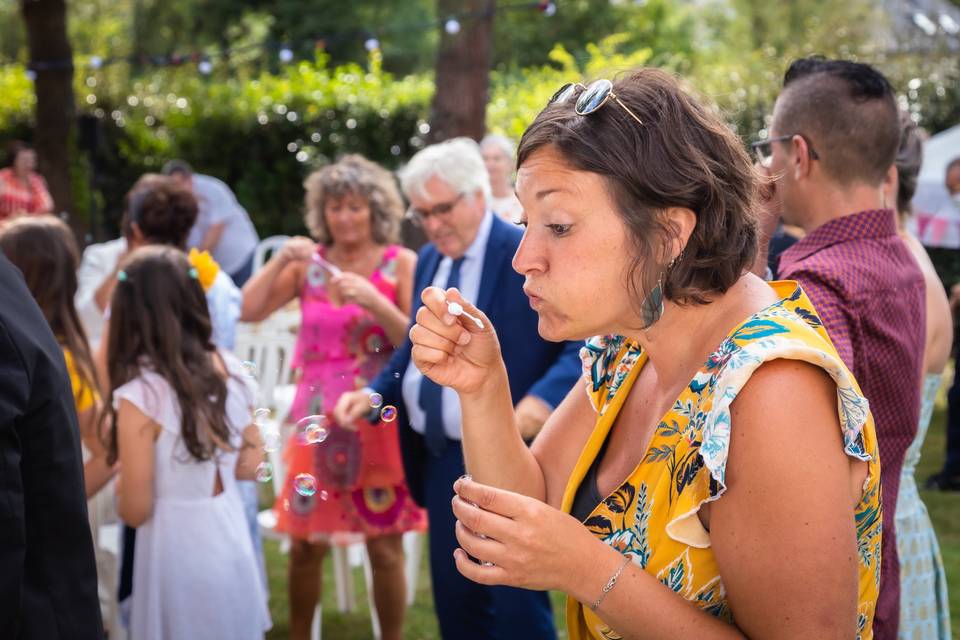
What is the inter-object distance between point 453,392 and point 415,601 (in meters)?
2.09

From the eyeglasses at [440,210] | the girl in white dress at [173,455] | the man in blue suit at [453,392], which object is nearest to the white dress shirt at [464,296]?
the man in blue suit at [453,392]

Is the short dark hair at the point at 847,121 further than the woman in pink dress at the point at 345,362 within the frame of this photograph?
No

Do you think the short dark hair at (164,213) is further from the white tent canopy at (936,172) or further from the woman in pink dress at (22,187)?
the woman in pink dress at (22,187)

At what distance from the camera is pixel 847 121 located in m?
2.52

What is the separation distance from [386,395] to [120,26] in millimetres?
30096

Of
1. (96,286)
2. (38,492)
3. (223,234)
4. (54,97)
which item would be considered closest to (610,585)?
(38,492)

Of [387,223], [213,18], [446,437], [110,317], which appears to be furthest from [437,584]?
[213,18]

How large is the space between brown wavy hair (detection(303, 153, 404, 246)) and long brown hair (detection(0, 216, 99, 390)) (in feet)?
3.97

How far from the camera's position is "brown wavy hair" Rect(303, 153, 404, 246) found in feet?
15.5

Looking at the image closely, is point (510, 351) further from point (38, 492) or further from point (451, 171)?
point (38, 492)

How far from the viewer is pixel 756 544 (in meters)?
1.54

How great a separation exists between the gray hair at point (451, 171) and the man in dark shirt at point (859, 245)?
4.67 ft

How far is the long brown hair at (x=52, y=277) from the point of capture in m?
3.77

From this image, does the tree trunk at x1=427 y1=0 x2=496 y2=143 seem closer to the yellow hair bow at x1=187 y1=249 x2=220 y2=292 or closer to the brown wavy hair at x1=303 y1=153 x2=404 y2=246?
the brown wavy hair at x1=303 y1=153 x2=404 y2=246
